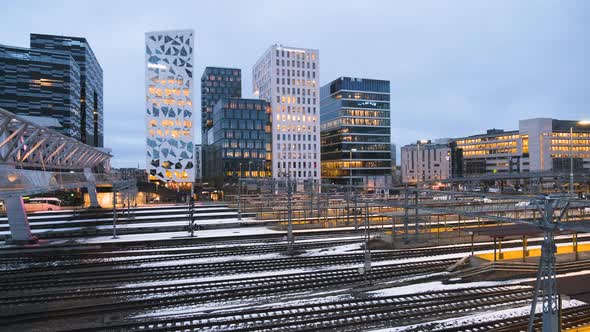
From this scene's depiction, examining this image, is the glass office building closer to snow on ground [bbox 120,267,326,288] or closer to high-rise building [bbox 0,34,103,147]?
high-rise building [bbox 0,34,103,147]

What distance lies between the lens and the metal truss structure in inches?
1031

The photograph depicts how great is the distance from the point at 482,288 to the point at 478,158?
137623 mm

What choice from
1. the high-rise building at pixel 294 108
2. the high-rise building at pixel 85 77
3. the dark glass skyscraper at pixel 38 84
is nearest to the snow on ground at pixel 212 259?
the high-rise building at pixel 294 108

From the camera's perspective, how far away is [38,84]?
122875 mm

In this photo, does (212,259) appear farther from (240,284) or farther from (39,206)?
(39,206)

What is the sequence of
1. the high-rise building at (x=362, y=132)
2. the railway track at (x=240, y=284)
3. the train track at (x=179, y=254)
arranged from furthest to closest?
the high-rise building at (x=362, y=132)
the train track at (x=179, y=254)
the railway track at (x=240, y=284)

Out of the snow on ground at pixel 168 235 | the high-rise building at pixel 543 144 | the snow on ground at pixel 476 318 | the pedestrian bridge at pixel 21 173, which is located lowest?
the snow on ground at pixel 476 318

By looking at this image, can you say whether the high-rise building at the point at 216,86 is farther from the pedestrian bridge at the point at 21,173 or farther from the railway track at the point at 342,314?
the railway track at the point at 342,314

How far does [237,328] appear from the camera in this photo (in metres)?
13.1

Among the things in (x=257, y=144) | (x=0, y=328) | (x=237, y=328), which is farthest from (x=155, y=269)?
(x=257, y=144)

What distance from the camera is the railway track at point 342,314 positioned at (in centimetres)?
1326

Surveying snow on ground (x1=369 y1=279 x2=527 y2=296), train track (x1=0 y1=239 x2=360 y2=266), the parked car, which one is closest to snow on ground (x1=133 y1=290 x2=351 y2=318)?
snow on ground (x1=369 y1=279 x2=527 y2=296)

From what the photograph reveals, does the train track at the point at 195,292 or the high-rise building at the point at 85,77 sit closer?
the train track at the point at 195,292

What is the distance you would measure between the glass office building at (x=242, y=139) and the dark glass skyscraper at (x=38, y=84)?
192ft
